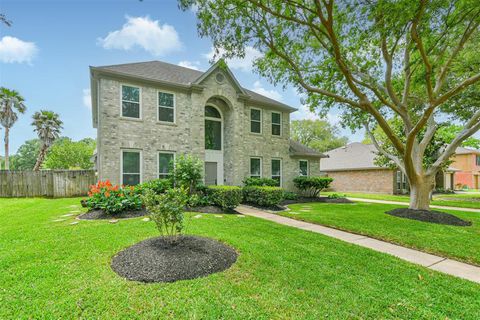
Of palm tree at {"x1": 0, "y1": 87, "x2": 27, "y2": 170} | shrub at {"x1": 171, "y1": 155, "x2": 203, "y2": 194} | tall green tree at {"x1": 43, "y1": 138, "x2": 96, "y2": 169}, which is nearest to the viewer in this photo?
shrub at {"x1": 171, "y1": 155, "x2": 203, "y2": 194}

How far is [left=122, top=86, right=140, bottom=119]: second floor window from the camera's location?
34.2 feet

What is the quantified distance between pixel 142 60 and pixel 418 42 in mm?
12821

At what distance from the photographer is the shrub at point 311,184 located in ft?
46.2

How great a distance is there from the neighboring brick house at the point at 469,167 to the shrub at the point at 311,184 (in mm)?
31406

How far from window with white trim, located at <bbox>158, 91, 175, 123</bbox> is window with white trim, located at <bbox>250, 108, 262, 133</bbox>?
4.75m

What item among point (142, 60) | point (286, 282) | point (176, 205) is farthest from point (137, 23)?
point (286, 282)

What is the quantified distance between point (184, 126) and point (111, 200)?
5.60 metres

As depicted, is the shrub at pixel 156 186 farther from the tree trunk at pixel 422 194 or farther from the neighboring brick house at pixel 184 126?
the tree trunk at pixel 422 194

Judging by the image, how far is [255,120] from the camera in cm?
1412

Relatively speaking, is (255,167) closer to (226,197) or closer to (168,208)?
(226,197)

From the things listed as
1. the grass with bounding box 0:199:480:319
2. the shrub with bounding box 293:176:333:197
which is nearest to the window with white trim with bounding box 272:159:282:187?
the shrub with bounding box 293:176:333:197

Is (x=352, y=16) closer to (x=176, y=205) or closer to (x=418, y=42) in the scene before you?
(x=418, y=42)

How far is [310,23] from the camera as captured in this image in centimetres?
666

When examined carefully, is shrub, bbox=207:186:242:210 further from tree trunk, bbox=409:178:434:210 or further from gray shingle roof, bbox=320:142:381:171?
gray shingle roof, bbox=320:142:381:171
